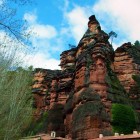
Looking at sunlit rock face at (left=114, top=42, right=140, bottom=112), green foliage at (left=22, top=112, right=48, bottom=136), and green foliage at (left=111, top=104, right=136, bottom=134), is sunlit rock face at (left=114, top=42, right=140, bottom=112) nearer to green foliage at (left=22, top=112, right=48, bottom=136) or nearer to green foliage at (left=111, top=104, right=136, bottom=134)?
green foliage at (left=111, top=104, right=136, bottom=134)

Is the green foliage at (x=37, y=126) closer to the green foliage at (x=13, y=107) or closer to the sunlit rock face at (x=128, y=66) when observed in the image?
the sunlit rock face at (x=128, y=66)

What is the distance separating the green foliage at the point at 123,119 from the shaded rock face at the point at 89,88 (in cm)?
71

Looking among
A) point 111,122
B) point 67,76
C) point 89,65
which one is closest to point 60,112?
point 67,76

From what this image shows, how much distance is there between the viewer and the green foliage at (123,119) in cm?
3488

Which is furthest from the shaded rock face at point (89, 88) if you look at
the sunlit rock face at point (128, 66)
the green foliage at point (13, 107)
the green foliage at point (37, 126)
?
the green foliage at point (13, 107)

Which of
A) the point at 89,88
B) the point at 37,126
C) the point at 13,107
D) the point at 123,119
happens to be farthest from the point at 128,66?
the point at 13,107

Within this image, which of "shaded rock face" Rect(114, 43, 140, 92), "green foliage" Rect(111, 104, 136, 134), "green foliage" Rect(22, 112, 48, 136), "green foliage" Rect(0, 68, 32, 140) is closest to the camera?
"green foliage" Rect(0, 68, 32, 140)

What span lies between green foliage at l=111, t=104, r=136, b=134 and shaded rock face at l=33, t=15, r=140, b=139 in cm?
71

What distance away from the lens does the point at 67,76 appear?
174 ft

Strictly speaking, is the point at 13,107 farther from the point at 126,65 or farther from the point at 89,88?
the point at 126,65

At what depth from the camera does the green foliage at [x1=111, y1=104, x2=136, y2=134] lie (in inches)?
1373

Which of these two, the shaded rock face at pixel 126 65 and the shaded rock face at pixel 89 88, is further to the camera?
the shaded rock face at pixel 126 65

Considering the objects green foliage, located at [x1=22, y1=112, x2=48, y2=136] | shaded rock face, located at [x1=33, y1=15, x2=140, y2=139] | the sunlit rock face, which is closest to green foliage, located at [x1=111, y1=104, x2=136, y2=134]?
shaded rock face, located at [x1=33, y1=15, x2=140, y2=139]

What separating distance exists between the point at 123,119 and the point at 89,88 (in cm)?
547
